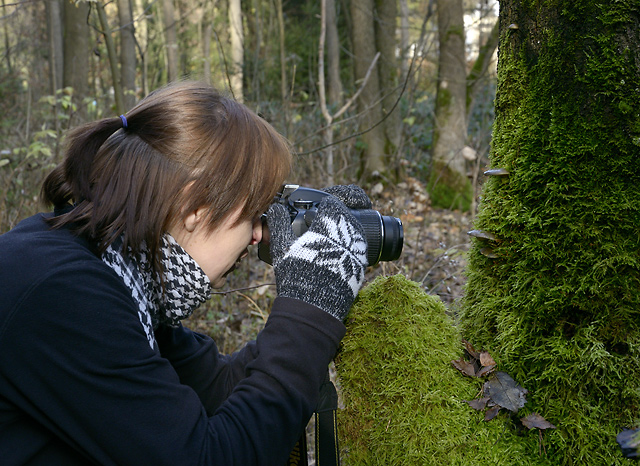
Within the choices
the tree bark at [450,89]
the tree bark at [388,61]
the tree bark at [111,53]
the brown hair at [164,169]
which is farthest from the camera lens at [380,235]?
the tree bark at [388,61]

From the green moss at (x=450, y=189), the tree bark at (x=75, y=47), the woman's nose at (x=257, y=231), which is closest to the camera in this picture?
the woman's nose at (x=257, y=231)

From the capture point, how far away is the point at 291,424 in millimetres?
1359

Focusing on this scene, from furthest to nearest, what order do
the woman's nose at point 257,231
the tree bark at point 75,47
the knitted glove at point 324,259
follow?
the tree bark at point 75,47 < the woman's nose at point 257,231 < the knitted glove at point 324,259

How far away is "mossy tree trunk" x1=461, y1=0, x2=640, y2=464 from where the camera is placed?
1324 mm

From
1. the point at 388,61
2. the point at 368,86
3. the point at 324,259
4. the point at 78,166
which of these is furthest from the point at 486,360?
the point at 388,61

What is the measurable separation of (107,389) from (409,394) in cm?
79

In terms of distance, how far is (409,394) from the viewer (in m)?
1.47

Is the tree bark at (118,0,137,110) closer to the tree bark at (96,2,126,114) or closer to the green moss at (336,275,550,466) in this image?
the tree bark at (96,2,126,114)

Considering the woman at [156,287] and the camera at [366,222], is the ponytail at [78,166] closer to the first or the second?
the woman at [156,287]

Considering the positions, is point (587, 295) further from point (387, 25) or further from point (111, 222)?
point (387, 25)

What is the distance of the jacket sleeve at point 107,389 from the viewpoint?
1177 mm

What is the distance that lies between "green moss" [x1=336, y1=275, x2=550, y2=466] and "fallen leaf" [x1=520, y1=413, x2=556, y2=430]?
0.04 metres

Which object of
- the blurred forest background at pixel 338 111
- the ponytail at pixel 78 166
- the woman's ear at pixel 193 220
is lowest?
the blurred forest background at pixel 338 111

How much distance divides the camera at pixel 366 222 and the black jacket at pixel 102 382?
0.32 metres
